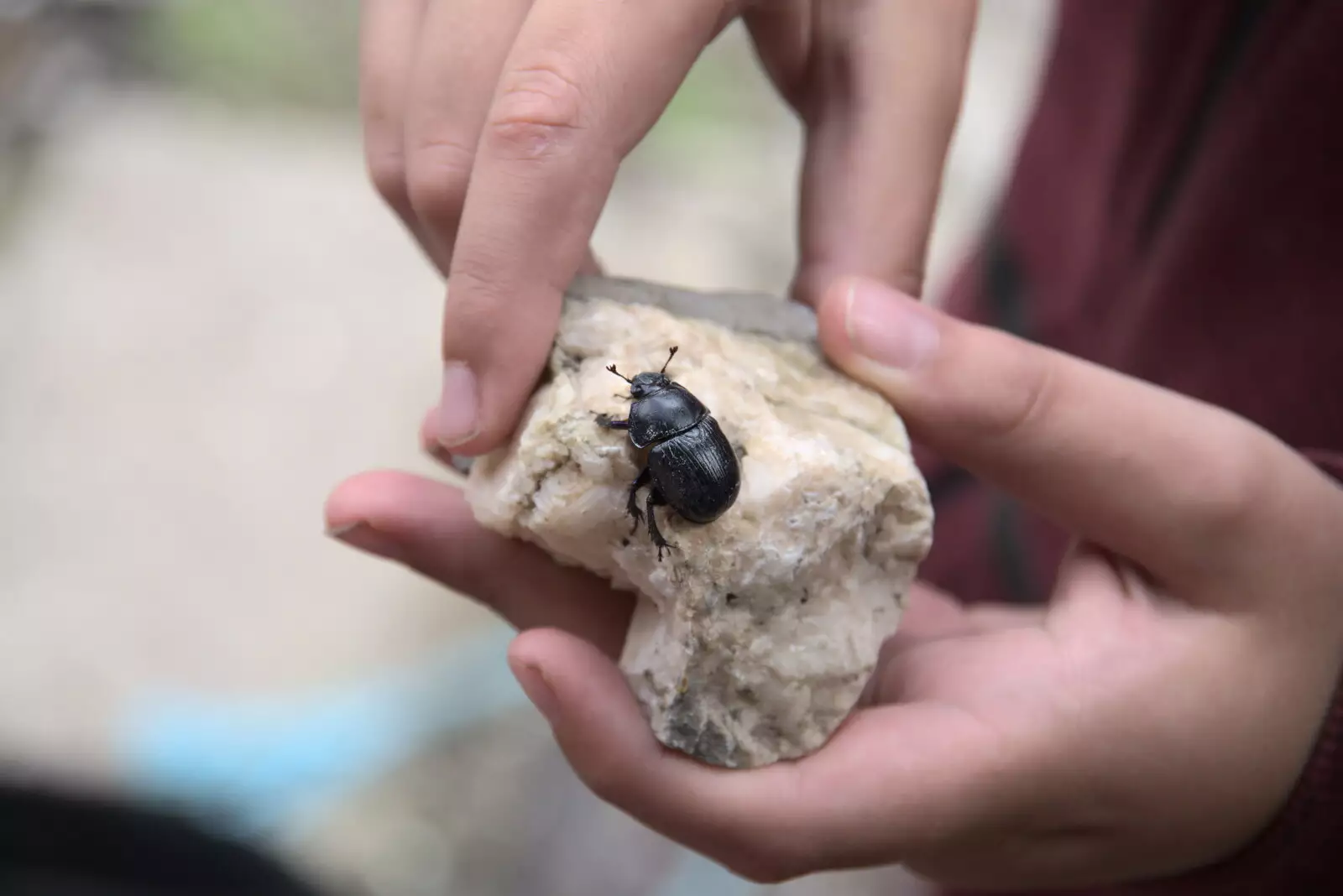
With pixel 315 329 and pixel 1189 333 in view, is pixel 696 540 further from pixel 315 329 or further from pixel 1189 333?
pixel 315 329

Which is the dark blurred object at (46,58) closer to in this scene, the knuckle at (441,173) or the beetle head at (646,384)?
the knuckle at (441,173)

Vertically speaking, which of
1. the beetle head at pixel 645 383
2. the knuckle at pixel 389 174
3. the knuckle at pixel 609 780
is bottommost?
the knuckle at pixel 609 780

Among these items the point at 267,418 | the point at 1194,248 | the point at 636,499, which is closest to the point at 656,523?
the point at 636,499

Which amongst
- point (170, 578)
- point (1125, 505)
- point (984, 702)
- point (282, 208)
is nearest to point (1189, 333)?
point (1125, 505)

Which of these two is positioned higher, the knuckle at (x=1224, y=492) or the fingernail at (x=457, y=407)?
the knuckle at (x=1224, y=492)

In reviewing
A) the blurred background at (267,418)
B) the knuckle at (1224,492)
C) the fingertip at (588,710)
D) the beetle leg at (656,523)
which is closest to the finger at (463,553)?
the fingertip at (588,710)

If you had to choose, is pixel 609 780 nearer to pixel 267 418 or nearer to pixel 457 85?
pixel 457 85
